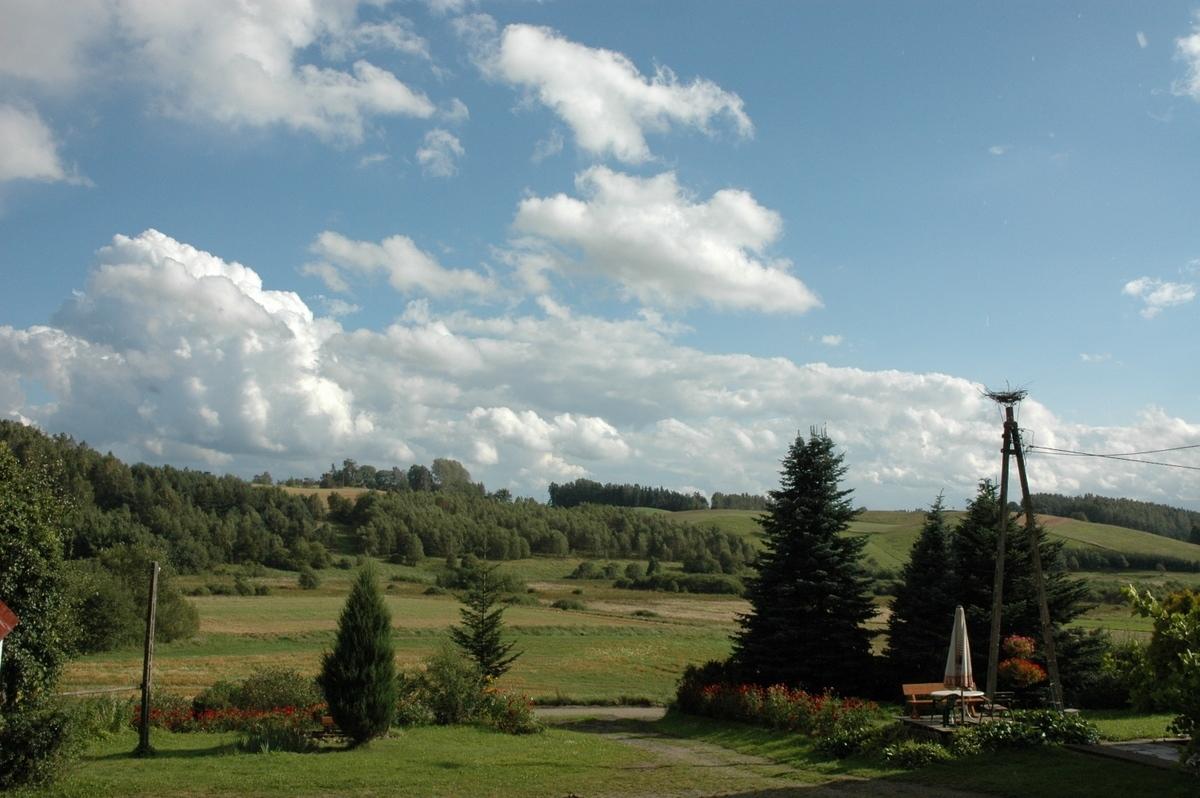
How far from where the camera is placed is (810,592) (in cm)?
2823

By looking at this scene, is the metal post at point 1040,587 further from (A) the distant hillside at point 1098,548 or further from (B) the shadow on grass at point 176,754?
(A) the distant hillside at point 1098,548

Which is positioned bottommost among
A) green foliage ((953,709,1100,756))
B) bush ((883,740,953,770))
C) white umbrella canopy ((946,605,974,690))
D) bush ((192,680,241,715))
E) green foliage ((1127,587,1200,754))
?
bush ((192,680,241,715))

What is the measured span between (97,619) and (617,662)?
31.4 meters

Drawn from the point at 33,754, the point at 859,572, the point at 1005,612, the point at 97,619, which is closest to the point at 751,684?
the point at 859,572

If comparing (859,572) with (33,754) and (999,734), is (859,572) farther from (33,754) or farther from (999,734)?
(33,754)

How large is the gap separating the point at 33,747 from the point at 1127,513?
161m

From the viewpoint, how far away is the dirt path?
565 inches

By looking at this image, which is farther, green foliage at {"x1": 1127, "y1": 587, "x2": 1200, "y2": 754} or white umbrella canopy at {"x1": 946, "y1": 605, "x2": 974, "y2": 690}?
white umbrella canopy at {"x1": 946, "y1": 605, "x2": 974, "y2": 690}

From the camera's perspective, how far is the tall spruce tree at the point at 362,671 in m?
20.8

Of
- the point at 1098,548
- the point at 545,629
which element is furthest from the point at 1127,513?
the point at 545,629

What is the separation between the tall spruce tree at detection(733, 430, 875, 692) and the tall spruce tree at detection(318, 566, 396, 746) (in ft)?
42.3

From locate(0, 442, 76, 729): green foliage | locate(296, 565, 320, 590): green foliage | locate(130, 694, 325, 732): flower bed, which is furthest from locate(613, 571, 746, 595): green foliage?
locate(0, 442, 76, 729): green foliage

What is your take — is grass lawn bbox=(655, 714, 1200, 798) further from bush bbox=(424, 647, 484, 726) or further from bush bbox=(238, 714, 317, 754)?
bush bbox=(238, 714, 317, 754)

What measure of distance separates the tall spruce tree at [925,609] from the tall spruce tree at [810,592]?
3.94 ft
